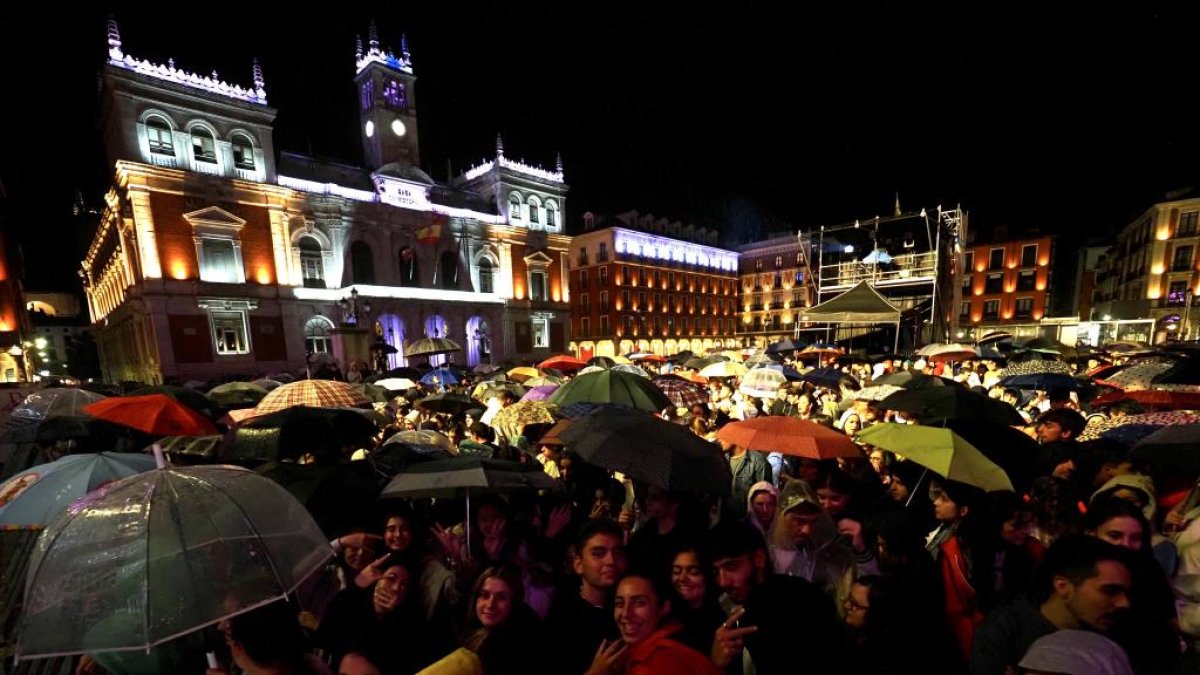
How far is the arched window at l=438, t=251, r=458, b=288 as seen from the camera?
36281mm

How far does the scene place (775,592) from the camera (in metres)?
2.41

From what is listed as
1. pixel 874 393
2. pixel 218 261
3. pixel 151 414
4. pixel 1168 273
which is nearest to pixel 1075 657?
pixel 874 393

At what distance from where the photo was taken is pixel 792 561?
3.18 meters

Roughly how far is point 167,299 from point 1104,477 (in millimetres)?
34168

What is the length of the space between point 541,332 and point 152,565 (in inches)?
1566

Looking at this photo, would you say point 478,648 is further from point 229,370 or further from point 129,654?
point 229,370

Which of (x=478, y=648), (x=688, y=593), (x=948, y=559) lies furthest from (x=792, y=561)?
(x=478, y=648)

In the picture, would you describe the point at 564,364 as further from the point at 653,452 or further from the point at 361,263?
the point at 361,263

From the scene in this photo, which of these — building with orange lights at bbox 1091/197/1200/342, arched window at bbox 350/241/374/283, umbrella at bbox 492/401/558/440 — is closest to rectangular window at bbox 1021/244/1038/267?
building with orange lights at bbox 1091/197/1200/342

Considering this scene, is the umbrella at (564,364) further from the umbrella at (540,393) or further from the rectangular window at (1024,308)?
the rectangular window at (1024,308)

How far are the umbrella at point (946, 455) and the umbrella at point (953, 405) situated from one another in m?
0.97

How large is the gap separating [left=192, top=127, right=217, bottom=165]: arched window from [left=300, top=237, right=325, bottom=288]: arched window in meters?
6.08

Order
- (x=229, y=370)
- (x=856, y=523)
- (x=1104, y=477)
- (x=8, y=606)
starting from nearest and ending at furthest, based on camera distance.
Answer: (x=8, y=606) < (x=856, y=523) < (x=1104, y=477) < (x=229, y=370)

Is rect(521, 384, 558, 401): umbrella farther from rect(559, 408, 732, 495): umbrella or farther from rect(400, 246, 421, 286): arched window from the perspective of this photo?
rect(400, 246, 421, 286): arched window
